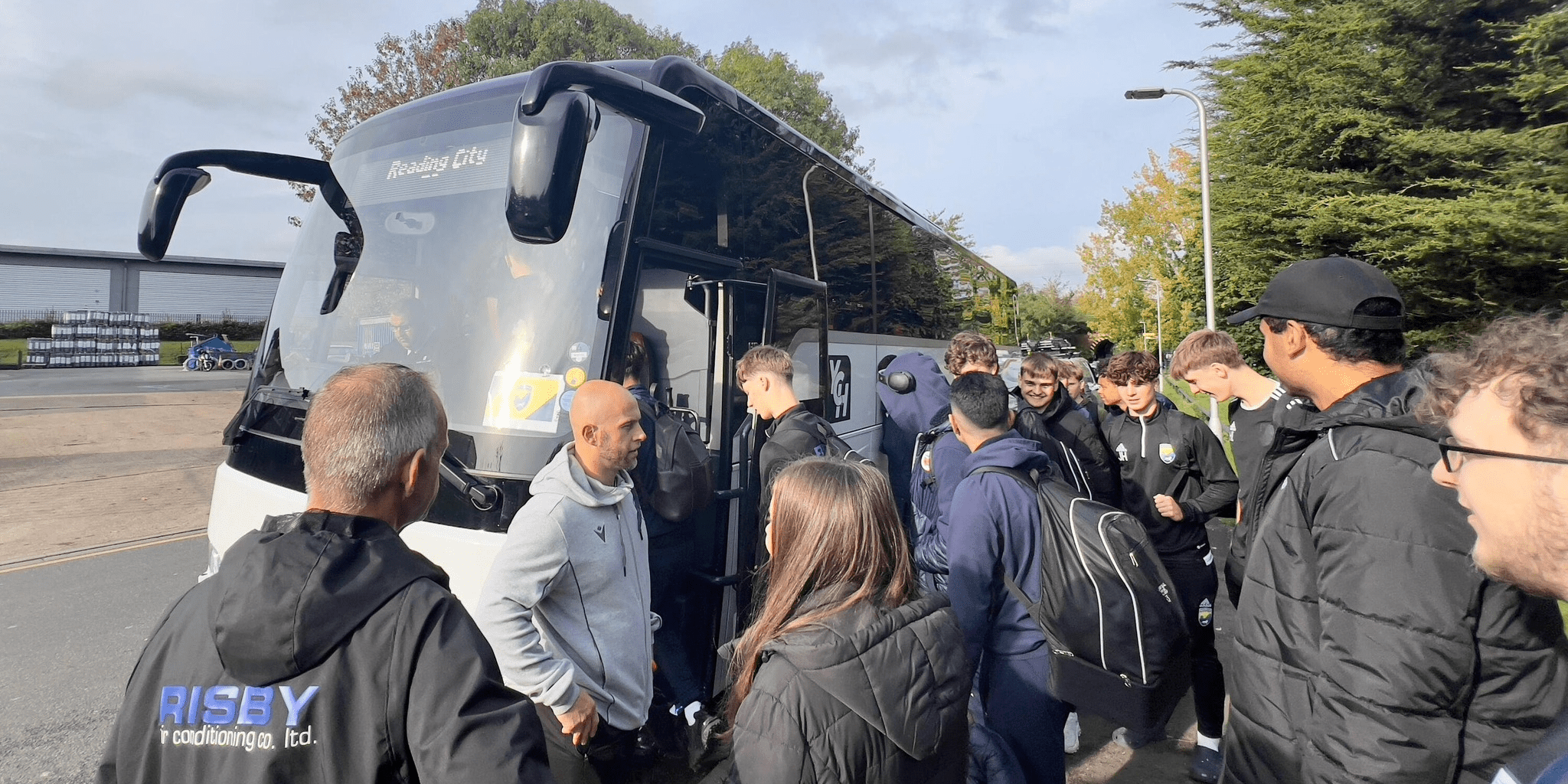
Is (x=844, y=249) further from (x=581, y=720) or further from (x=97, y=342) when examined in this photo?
(x=97, y=342)

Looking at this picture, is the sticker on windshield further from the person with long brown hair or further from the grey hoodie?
the person with long brown hair

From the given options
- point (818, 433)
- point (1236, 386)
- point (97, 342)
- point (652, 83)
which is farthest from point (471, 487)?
point (97, 342)

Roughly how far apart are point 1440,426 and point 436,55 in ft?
79.2

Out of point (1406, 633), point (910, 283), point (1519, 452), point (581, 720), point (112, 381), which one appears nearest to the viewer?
point (1519, 452)

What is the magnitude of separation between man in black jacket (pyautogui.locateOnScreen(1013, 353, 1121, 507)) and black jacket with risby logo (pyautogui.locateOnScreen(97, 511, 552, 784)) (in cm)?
335

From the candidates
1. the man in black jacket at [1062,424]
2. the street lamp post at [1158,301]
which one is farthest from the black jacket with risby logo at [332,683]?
the street lamp post at [1158,301]

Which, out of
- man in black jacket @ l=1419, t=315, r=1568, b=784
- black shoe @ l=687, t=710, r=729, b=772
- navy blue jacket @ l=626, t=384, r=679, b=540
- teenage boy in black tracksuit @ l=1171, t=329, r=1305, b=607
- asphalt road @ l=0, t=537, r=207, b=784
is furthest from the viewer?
asphalt road @ l=0, t=537, r=207, b=784

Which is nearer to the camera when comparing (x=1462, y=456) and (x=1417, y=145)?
(x=1462, y=456)

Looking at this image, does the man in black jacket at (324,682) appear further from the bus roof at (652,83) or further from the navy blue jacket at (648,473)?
the bus roof at (652,83)

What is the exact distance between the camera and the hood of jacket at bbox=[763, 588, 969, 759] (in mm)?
1684

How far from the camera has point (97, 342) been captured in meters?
45.9

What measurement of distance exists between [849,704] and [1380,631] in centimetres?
106

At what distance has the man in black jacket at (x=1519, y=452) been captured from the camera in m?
1.22

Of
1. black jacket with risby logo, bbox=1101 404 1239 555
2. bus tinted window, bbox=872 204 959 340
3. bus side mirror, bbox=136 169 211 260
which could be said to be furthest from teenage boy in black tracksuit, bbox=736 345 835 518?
bus tinted window, bbox=872 204 959 340
